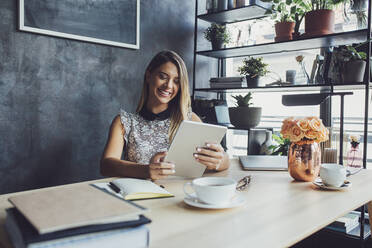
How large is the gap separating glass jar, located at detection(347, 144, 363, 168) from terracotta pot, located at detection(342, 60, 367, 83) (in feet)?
1.43

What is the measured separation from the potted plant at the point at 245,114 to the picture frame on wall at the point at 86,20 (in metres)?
0.96

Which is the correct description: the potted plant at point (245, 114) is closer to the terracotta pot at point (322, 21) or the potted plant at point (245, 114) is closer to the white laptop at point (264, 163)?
the terracotta pot at point (322, 21)

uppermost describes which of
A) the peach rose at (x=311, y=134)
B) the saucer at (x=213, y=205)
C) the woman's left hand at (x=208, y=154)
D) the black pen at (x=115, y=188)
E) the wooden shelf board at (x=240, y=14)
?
the wooden shelf board at (x=240, y=14)

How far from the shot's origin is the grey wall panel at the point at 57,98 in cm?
200

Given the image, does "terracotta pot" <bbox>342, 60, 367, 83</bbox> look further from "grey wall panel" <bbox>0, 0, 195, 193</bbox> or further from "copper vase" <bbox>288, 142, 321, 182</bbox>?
"grey wall panel" <bbox>0, 0, 195, 193</bbox>

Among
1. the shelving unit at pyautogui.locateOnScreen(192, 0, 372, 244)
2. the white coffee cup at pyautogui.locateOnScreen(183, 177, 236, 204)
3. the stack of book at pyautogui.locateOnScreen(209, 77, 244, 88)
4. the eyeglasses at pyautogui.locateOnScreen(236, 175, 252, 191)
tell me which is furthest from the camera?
the stack of book at pyautogui.locateOnScreen(209, 77, 244, 88)

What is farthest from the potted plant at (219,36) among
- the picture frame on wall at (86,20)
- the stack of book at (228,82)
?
the picture frame on wall at (86,20)

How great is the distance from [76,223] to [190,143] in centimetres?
73

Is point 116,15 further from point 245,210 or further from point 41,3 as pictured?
point 245,210

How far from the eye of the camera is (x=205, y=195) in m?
0.93

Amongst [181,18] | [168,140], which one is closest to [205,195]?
[168,140]

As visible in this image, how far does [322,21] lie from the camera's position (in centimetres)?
219

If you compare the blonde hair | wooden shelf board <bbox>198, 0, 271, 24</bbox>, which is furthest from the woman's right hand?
wooden shelf board <bbox>198, 0, 271, 24</bbox>

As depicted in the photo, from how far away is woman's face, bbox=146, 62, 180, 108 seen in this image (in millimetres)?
1841
